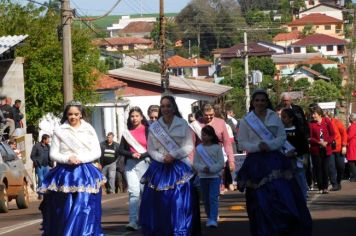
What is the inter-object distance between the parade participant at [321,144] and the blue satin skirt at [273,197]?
10377mm

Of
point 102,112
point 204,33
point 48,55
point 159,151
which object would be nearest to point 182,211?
point 159,151

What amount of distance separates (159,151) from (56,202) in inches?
62.5

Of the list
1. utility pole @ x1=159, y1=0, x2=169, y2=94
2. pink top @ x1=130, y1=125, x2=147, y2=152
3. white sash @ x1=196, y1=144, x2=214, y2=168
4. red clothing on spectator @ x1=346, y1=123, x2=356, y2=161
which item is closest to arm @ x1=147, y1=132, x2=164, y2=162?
pink top @ x1=130, y1=125, x2=147, y2=152

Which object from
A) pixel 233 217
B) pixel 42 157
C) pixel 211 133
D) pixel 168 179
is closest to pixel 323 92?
pixel 42 157

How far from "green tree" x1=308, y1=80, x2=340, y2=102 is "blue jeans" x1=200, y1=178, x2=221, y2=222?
7791 cm

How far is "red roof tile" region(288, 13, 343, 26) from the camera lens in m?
174

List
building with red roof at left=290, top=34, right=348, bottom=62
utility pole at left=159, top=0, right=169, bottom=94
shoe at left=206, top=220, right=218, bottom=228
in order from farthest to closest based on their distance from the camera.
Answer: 1. building with red roof at left=290, top=34, right=348, bottom=62
2. utility pole at left=159, top=0, right=169, bottom=94
3. shoe at left=206, top=220, right=218, bottom=228

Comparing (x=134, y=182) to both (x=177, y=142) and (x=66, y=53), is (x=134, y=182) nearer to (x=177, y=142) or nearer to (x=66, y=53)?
(x=177, y=142)

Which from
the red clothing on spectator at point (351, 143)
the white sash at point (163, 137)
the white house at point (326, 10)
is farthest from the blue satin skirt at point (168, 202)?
the white house at point (326, 10)

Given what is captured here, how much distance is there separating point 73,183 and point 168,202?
1218 millimetres

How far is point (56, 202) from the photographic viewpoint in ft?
46.5

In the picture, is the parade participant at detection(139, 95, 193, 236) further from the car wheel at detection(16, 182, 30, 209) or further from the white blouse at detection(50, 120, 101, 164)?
the car wheel at detection(16, 182, 30, 209)

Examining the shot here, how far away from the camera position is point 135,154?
16.8 metres

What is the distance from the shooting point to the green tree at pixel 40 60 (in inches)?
1708
